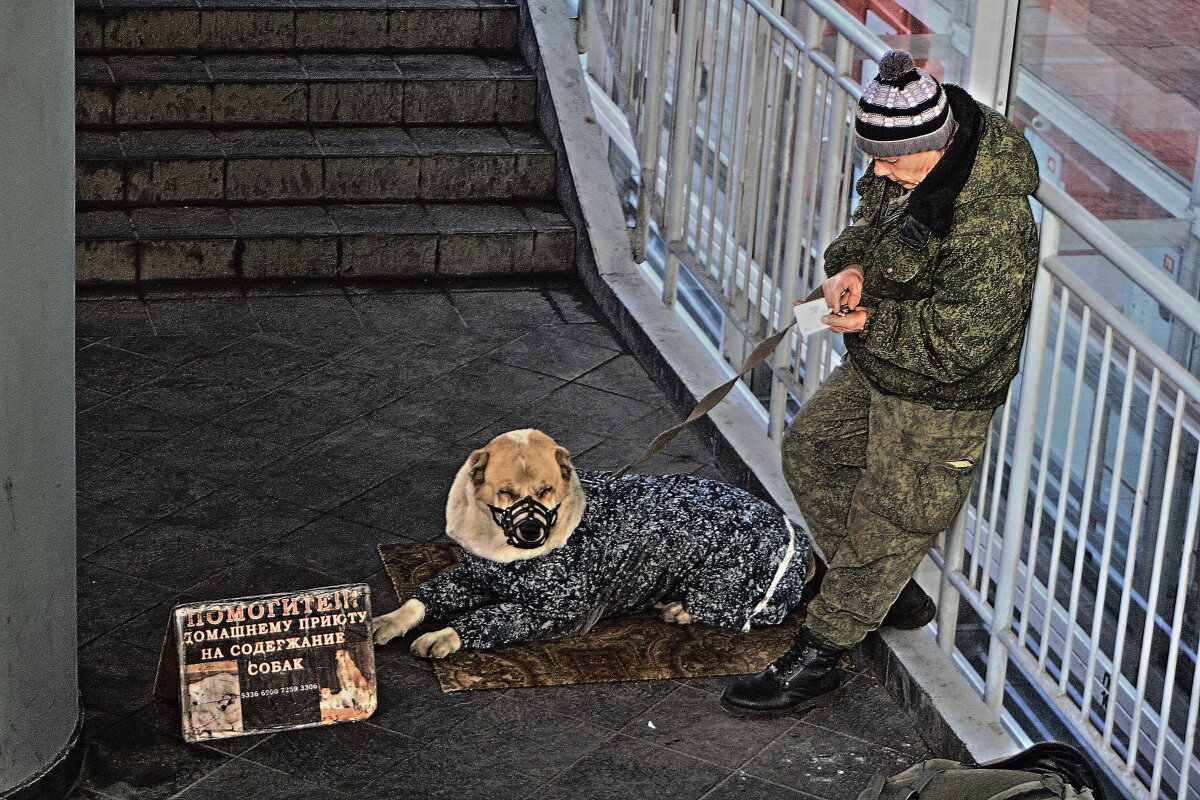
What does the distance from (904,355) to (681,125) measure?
289 cm

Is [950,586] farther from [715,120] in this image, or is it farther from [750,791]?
[715,120]

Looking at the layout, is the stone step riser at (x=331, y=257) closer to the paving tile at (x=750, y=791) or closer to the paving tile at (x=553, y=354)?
the paving tile at (x=553, y=354)

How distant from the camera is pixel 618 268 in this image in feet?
26.8

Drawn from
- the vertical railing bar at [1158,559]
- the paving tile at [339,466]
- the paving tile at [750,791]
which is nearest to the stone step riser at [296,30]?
the paving tile at [339,466]

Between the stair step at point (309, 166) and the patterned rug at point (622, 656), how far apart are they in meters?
3.21

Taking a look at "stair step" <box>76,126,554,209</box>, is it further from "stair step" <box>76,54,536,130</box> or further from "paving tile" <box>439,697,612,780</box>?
"paving tile" <box>439,697,612,780</box>

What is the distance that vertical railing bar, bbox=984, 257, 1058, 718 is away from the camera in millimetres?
4754

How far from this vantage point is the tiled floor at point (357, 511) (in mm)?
4949

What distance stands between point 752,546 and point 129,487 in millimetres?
2341

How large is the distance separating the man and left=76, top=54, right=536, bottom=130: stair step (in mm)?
4002

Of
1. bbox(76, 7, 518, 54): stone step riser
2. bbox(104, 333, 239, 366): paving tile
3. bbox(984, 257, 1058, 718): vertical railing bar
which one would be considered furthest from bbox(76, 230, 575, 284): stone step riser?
bbox(984, 257, 1058, 718): vertical railing bar

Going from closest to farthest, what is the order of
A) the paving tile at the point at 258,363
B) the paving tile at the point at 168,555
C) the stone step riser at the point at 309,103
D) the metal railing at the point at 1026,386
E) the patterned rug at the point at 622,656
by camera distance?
the metal railing at the point at 1026,386, the patterned rug at the point at 622,656, the paving tile at the point at 168,555, the paving tile at the point at 258,363, the stone step riser at the point at 309,103

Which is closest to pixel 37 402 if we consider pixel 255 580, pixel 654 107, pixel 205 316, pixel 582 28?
pixel 255 580

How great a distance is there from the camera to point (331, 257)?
8242 millimetres
